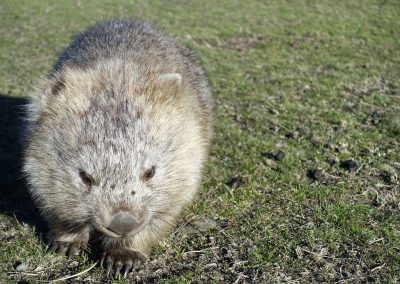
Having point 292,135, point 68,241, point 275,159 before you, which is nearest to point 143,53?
point 68,241

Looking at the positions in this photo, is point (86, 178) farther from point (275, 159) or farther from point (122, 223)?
point (275, 159)

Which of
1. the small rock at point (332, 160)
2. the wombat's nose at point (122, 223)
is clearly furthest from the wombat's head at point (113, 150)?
the small rock at point (332, 160)

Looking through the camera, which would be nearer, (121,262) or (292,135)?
(121,262)

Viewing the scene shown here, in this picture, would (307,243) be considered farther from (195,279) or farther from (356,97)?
(356,97)

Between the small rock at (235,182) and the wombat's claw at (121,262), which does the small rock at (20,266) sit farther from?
the small rock at (235,182)

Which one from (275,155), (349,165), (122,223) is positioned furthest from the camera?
(275,155)
